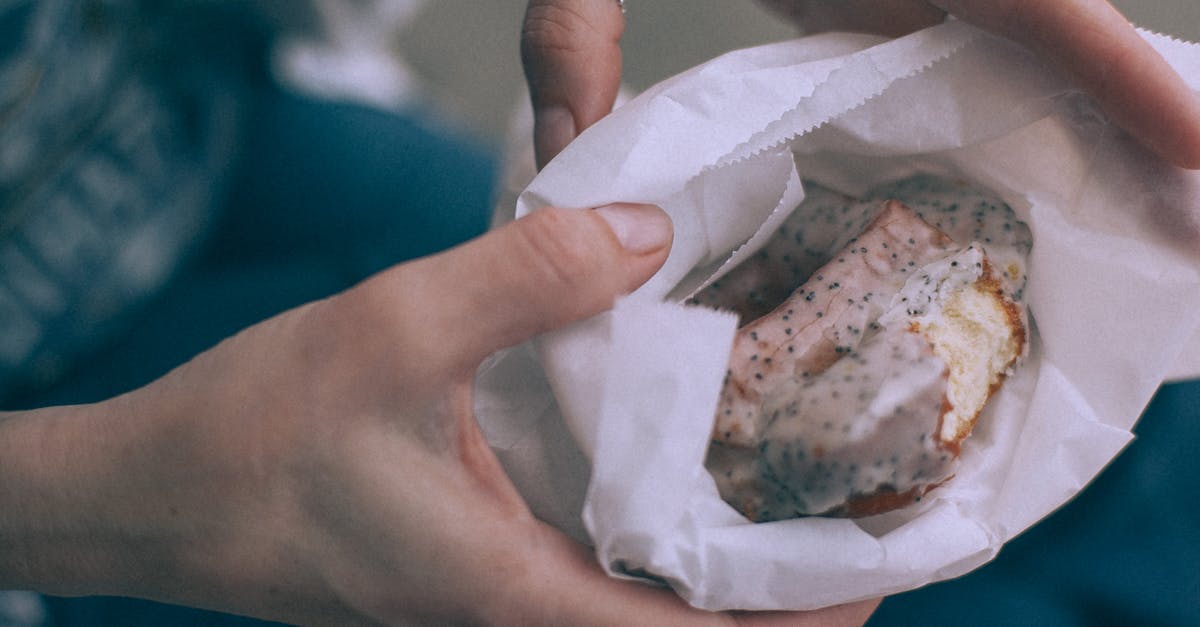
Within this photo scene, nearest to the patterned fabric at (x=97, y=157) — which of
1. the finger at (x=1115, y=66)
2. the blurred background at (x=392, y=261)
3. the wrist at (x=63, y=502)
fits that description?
the blurred background at (x=392, y=261)

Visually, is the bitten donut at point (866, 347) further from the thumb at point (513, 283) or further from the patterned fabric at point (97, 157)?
the patterned fabric at point (97, 157)

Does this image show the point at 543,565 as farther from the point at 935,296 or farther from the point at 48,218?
the point at 48,218

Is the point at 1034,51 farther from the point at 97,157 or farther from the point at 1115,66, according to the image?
the point at 97,157

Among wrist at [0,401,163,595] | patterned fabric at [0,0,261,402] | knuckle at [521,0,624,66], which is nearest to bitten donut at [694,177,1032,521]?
knuckle at [521,0,624,66]

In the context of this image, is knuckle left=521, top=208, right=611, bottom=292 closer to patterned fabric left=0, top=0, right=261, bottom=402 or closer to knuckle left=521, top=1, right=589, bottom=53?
knuckle left=521, top=1, right=589, bottom=53

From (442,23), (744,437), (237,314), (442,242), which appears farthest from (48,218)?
(442,23)

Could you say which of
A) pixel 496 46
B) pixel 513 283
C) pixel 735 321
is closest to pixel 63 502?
pixel 513 283
